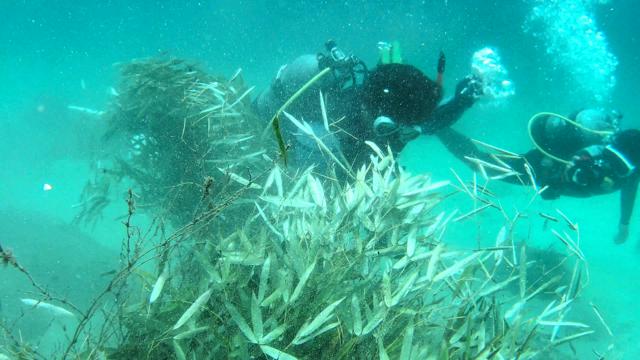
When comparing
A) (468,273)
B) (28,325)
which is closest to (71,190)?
(28,325)

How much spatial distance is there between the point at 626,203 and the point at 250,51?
19.8 meters

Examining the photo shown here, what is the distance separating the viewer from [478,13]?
59.8ft

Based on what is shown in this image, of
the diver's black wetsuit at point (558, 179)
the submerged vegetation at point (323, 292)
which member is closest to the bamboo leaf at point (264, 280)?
the submerged vegetation at point (323, 292)

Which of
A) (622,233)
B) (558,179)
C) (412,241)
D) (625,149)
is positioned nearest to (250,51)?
(558,179)

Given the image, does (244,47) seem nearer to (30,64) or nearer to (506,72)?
(30,64)

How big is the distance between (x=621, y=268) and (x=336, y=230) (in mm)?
24538

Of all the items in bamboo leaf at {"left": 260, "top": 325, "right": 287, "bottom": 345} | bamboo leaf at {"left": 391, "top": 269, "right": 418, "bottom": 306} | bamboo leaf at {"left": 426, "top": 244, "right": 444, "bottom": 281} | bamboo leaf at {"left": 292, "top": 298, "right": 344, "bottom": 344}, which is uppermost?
bamboo leaf at {"left": 260, "top": 325, "right": 287, "bottom": 345}

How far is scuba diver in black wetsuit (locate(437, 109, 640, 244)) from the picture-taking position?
5887 mm

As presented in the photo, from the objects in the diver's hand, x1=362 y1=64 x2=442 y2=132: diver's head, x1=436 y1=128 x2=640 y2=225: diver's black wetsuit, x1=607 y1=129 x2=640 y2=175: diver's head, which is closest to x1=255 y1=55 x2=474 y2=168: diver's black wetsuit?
x1=362 y1=64 x2=442 y2=132: diver's head

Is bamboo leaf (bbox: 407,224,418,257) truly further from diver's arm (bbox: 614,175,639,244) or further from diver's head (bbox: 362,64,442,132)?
diver's arm (bbox: 614,175,639,244)

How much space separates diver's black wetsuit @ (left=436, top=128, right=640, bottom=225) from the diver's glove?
3.05 ft

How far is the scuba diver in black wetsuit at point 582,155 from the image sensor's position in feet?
19.3

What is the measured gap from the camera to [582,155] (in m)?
5.96

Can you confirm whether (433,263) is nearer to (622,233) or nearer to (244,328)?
(244,328)
